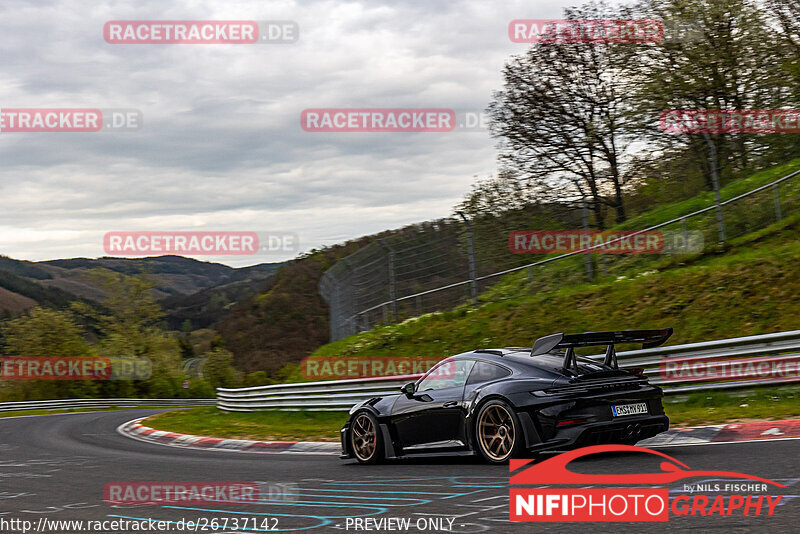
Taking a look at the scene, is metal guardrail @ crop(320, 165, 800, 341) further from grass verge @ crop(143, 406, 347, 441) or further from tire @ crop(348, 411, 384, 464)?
tire @ crop(348, 411, 384, 464)

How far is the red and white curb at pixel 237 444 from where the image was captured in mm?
12473

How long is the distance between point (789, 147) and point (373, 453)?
1940cm

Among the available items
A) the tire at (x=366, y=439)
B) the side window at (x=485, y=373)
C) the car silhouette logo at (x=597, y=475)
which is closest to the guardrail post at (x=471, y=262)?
the tire at (x=366, y=439)

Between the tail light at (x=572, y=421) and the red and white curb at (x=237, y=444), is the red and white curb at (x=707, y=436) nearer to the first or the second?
the red and white curb at (x=237, y=444)

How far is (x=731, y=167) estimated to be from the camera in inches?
941

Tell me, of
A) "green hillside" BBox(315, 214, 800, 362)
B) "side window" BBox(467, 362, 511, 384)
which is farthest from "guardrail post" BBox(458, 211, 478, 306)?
"side window" BBox(467, 362, 511, 384)

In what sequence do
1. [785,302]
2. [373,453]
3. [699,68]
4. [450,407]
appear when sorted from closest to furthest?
[450,407], [373,453], [785,302], [699,68]

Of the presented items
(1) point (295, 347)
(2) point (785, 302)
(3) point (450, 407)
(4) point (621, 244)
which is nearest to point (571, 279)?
(4) point (621, 244)

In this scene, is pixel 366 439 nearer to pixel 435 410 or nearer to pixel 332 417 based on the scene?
pixel 435 410

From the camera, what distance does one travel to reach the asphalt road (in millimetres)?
4867

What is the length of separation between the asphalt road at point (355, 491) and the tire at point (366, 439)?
0.18 meters

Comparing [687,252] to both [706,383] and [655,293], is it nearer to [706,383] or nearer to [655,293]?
[655,293]

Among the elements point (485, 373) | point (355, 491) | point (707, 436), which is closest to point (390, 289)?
point (485, 373)

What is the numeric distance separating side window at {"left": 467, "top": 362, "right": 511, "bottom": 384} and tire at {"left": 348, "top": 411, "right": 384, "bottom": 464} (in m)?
1.52
